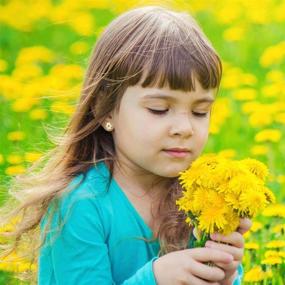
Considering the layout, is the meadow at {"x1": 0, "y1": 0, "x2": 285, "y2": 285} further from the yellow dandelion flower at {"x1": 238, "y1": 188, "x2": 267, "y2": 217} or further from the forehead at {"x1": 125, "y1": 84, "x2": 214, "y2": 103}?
the yellow dandelion flower at {"x1": 238, "y1": 188, "x2": 267, "y2": 217}

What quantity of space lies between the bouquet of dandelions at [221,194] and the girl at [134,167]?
101 mm

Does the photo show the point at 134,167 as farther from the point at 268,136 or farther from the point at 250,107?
the point at 250,107

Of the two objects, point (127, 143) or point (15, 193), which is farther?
point (15, 193)

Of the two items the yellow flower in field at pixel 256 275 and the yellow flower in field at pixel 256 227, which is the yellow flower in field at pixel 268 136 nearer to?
the yellow flower in field at pixel 256 227

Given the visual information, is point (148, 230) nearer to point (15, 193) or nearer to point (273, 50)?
point (15, 193)

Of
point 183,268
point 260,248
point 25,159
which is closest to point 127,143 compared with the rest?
point 183,268

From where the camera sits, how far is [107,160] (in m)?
3.36

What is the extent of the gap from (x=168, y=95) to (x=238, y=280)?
666 mm

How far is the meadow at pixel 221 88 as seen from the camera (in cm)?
406

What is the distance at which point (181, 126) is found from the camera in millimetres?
3082

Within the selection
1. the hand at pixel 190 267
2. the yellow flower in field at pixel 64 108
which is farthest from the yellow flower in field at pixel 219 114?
the hand at pixel 190 267

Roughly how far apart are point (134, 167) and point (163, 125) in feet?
0.83

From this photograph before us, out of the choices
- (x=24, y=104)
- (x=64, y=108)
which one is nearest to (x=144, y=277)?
(x=64, y=108)

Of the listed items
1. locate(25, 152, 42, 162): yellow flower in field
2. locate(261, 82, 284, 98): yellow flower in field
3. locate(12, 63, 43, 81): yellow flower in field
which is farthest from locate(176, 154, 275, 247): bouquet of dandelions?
locate(12, 63, 43, 81): yellow flower in field
